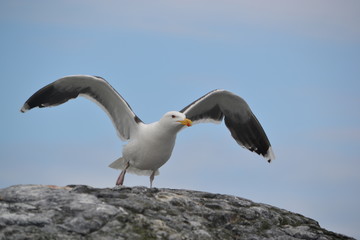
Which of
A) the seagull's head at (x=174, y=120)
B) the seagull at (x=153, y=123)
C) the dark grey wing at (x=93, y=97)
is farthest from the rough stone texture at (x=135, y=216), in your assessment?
the dark grey wing at (x=93, y=97)

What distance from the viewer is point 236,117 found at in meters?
14.8

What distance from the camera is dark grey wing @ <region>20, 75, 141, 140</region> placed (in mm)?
13344

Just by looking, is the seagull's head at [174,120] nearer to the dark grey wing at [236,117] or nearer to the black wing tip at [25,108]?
the dark grey wing at [236,117]

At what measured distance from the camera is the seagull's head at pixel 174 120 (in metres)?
12.3

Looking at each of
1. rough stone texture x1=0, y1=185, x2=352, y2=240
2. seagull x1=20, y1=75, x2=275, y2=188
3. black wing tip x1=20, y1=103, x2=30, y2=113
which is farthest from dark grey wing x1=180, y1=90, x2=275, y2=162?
rough stone texture x1=0, y1=185, x2=352, y2=240

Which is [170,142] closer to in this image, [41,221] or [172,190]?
[172,190]

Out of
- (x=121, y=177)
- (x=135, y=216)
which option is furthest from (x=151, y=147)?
(x=135, y=216)

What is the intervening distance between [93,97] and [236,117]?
362 cm

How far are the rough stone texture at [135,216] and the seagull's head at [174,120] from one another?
7.96ft

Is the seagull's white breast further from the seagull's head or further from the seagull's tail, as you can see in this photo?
the seagull's tail

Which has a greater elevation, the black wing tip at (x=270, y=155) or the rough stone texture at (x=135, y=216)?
the black wing tip at (x=270, y=155)

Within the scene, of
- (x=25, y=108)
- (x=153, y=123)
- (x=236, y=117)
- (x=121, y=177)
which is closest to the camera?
(x=153, y=123)

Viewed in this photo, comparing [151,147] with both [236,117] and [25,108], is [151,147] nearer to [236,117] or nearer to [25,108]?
[236,117]

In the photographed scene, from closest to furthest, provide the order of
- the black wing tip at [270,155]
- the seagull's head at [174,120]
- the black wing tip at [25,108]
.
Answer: the seagull's head at [174,120], the black wing tip at [25,108], the black wing tip at [270,155]
